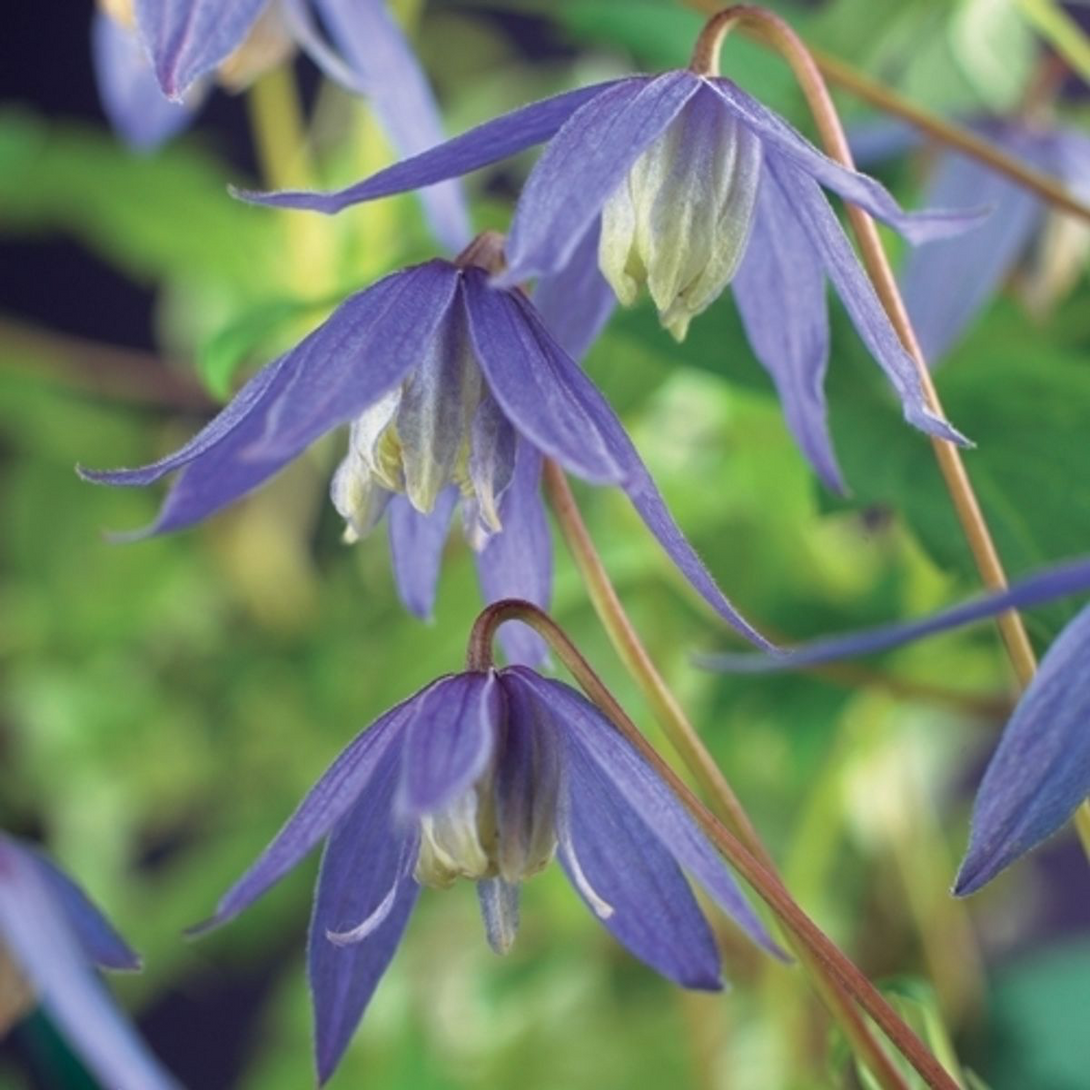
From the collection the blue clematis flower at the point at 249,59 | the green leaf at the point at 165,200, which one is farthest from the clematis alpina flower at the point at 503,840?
the green leaf at the point at 165,200

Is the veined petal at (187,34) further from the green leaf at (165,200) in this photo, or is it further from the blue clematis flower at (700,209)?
the green leaf at (165,200)

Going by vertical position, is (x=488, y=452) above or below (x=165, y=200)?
above

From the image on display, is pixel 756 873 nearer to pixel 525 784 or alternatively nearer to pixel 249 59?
pixel 525 784

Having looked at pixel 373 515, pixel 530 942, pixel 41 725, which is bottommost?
pixel 530 942

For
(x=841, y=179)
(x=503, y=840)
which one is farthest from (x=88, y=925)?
(x=841, y=179)

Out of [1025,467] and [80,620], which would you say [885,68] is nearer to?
[1025,467]

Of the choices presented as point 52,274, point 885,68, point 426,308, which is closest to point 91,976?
point 426,308
